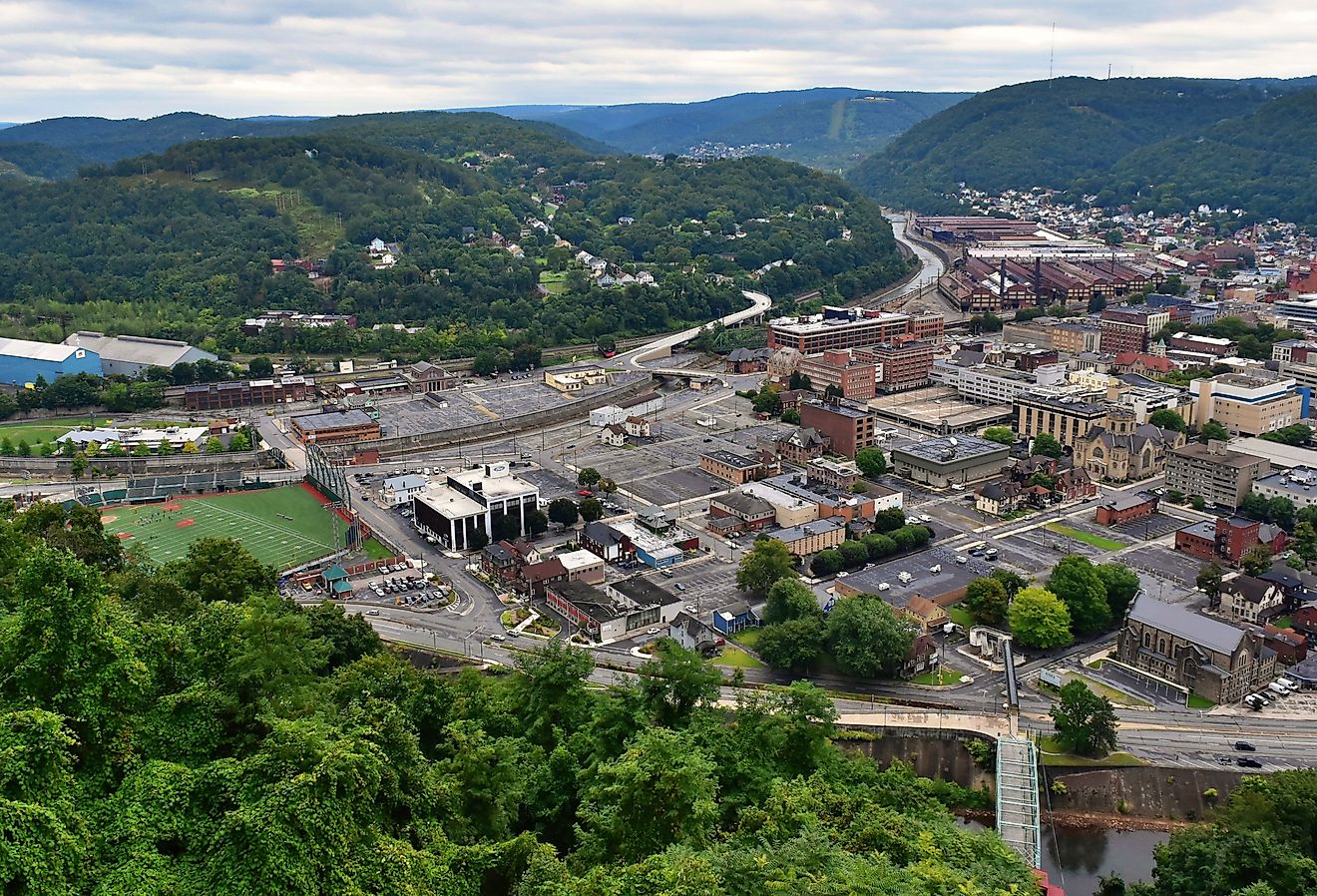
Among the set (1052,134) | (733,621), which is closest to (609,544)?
(733,621)

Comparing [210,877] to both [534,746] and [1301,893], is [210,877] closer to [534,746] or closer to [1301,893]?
[534,746]

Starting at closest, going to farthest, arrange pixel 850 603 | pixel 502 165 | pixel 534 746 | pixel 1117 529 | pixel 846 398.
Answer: pixel 534 746, pixel 850 603, pixel 1117 529, pixel 846 398, pixel 502 165

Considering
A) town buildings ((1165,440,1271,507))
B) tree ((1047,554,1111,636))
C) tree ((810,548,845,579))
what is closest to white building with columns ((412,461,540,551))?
tree ((810,548,845,579))

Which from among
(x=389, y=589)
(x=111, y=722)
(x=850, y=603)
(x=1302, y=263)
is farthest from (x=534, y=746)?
(x=1302, y=263)

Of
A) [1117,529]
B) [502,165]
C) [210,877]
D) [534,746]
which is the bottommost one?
[1117,529]

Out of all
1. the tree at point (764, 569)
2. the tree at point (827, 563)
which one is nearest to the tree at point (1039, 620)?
the tree at point (827, 563)

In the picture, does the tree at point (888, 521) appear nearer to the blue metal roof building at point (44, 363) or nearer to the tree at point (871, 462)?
the tree at point (871, 462)
